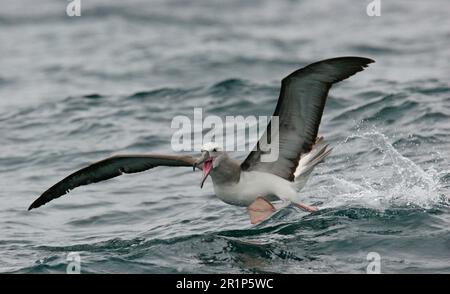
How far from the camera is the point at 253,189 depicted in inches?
403

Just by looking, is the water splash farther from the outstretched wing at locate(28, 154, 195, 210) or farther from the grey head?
the outstretched wing at locate(28, 154, 195, 210)

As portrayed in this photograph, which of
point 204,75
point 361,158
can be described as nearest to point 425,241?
point 361,158

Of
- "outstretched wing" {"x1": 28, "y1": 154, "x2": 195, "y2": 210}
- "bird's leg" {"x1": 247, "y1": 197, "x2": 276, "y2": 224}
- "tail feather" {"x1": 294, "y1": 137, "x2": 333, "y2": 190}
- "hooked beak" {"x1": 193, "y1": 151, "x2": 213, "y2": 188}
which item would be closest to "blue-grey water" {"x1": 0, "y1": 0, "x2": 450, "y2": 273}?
"bird's leg" {"x1": 247, "y1": 197, "x2": 276, "y2": 224}

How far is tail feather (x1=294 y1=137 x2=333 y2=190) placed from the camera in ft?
34.8

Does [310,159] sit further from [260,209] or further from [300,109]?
[260,209]

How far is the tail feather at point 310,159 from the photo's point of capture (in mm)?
10594

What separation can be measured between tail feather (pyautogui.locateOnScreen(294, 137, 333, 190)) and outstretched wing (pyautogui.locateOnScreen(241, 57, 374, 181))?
0.07 m

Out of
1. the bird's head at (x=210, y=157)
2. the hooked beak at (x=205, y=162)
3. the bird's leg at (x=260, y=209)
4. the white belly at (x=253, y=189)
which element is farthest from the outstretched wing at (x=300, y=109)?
the bird's leg at (x=260, y=209)

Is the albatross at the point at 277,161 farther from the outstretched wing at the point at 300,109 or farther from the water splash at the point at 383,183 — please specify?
the water splash at the point at 383,183

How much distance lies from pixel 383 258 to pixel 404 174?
2626 millimetres

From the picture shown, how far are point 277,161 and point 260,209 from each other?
3.14ft

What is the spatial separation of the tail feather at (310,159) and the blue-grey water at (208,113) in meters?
0.44

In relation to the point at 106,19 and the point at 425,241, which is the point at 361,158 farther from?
the point at 106,19

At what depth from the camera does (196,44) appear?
2198 centimetres
